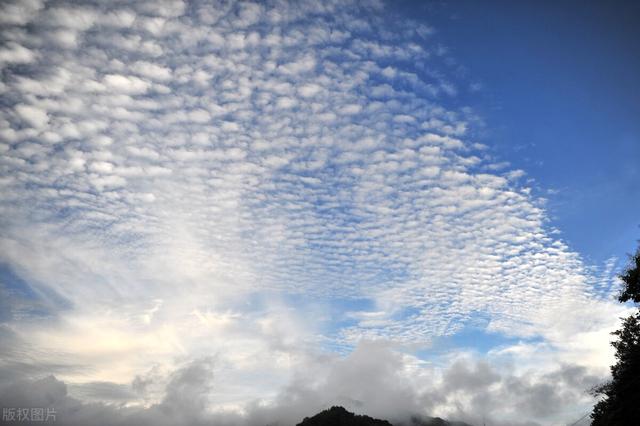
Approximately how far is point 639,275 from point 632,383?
9578 millimetres

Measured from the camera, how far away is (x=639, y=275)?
30.6 metres

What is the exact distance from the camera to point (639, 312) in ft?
111

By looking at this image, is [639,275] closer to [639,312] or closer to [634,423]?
[639,312]

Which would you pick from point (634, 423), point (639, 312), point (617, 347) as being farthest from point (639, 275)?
point (634, 423)

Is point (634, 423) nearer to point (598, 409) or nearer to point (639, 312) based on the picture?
point (639, 312)

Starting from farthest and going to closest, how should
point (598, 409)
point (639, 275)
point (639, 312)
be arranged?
point (598, 409) < point (639, 312) < point (639, 275)

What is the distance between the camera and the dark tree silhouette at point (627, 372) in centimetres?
3116

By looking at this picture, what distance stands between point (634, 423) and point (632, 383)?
10.3 ft

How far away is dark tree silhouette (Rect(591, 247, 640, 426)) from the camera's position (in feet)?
102

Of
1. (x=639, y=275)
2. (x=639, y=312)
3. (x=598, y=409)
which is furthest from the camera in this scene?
(x=598, y=409)

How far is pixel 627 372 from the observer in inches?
1312

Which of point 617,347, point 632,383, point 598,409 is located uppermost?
point 617,347

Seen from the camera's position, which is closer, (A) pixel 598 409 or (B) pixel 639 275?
(B) pixel 639 275

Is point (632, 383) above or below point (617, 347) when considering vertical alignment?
below
